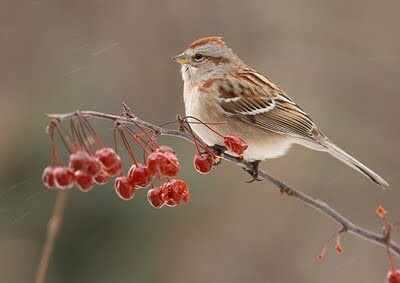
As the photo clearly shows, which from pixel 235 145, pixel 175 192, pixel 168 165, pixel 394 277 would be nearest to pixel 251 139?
pixel 235 145

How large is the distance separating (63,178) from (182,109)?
6.03 m

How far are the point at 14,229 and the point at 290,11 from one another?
5174mm

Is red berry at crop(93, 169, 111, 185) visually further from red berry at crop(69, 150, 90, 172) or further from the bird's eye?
the bird's eye

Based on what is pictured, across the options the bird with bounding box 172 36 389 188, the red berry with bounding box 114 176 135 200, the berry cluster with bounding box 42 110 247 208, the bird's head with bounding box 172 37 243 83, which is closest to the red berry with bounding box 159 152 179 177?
the berry cluster with bounding box 42 110 247 208

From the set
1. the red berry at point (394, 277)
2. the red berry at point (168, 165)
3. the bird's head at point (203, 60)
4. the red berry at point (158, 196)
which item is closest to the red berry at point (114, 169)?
the red berry at point (168, 165)

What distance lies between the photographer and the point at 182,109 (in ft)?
26.5

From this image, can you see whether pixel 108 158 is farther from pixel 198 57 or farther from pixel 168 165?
pixel 198 57

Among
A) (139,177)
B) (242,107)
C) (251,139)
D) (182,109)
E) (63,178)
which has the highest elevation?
(182,109)

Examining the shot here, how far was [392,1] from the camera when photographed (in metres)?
9.27

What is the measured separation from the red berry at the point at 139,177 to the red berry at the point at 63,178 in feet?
0.87

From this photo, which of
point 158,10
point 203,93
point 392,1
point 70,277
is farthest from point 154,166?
point 392,1

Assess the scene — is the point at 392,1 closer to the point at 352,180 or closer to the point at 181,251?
the point at 352,180

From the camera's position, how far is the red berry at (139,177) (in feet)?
7.56

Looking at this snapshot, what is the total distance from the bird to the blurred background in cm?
173
